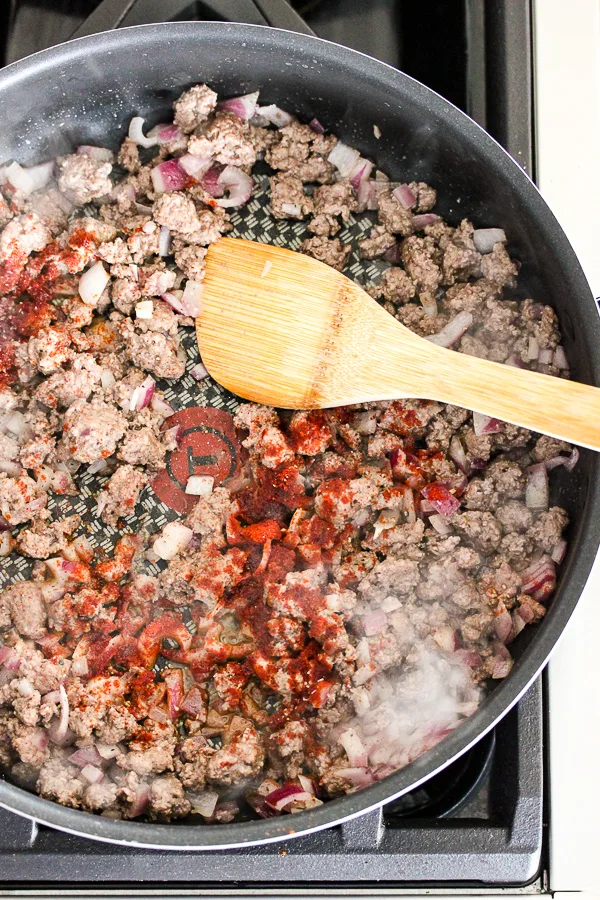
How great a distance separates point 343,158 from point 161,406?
591 millimetres

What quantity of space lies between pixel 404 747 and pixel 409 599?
0.25 metres

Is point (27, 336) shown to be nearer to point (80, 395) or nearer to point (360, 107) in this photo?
point (80, 395)

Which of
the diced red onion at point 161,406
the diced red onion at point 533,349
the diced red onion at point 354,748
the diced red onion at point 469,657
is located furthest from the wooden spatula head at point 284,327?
the diced red onion at point 354,748

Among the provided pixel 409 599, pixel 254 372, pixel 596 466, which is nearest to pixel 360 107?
pixel 254 372

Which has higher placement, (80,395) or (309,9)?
(309,9)

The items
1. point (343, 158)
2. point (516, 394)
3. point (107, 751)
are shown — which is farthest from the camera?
point (343, 158)

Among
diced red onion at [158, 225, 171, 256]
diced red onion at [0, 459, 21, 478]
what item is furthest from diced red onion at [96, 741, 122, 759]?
diced red onion at [158, 225, 171, 256]

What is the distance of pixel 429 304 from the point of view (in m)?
1.59

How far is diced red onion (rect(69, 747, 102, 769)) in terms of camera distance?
141 cm

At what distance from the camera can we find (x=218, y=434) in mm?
1590

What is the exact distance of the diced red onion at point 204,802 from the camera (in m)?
1.39

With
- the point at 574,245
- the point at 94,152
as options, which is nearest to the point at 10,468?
the point at 94,152

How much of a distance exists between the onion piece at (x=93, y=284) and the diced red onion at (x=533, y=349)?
0.78 metres

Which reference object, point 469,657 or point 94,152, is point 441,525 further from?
point 94,152
